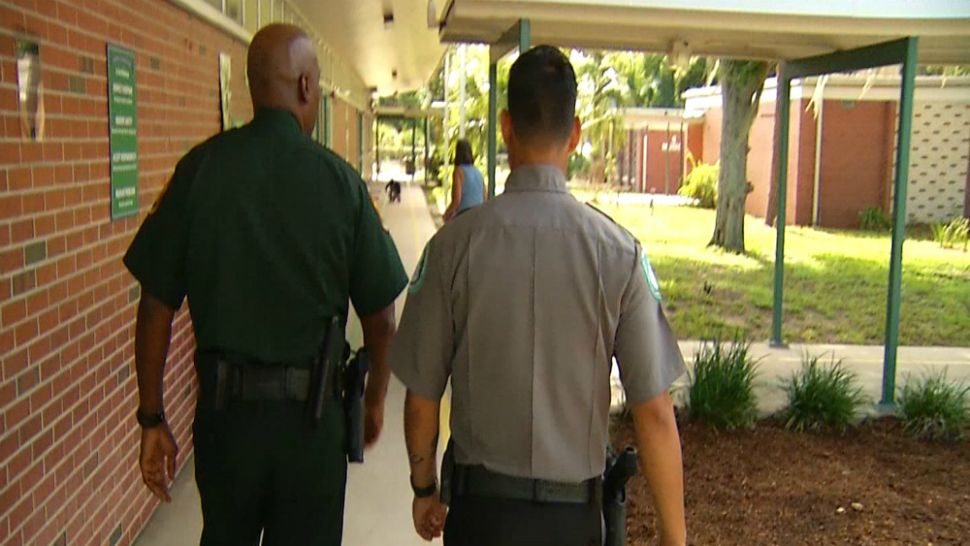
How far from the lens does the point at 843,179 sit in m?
22.0

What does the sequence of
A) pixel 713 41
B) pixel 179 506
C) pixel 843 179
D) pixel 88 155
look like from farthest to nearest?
1. pixel 843 179
2. pixel 713 41
3. pixel 179 506
4. pixel 88 155

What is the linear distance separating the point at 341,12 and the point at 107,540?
30.7 feet

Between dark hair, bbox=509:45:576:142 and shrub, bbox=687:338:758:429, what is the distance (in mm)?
4237

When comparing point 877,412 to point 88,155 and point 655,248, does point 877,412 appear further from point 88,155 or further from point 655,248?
point 655,248

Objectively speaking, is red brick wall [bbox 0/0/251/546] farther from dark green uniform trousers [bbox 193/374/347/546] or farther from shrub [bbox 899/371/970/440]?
shrub [bbox 899/371/970/440]

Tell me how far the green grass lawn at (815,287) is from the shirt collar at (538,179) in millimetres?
6900

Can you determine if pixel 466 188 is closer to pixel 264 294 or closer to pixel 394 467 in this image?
pixel 394 467

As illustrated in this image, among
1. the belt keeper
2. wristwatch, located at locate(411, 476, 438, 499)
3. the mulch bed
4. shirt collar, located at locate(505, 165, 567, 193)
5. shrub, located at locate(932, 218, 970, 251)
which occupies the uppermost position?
shirt collar, located at locate(505, 165, 567, 193)

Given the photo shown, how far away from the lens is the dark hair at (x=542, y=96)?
94.0 inches

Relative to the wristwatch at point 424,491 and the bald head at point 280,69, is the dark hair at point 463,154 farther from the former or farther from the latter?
the wristwatch at point 424,491

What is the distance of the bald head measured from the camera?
291 cm

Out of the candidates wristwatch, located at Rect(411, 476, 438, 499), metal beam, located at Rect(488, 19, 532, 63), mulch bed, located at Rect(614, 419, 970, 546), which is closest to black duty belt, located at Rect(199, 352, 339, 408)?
wristwatch, located at Rect(411, 476, 438, 499)

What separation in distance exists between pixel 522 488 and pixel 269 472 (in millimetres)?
837

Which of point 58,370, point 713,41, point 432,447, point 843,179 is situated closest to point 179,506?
point 58,370
